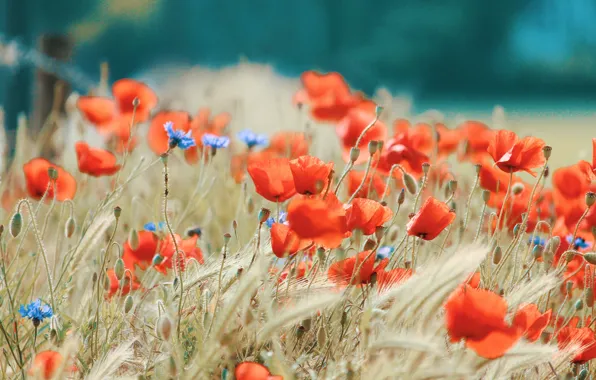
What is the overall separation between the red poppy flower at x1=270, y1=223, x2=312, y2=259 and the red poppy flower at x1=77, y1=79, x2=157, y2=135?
1.05m

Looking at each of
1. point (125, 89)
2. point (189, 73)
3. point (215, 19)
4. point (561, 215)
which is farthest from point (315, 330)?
point (215, 19)

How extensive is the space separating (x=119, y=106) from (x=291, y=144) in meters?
0.51

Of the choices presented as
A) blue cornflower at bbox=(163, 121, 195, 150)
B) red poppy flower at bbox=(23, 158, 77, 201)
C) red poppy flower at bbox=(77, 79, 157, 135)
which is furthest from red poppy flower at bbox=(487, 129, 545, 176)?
red poppy flower at bbox=(77, 79, 157, 135)

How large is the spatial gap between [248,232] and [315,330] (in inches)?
25.6

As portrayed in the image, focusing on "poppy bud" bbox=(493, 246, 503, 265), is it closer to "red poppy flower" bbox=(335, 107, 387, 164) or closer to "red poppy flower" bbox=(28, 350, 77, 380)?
"red poppy flower" bbox=(335, 107, 387, 164)

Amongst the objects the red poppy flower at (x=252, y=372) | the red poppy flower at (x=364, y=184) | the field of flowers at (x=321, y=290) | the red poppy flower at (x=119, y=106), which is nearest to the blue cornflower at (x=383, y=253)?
the field of flowers at (x=321, y=290)

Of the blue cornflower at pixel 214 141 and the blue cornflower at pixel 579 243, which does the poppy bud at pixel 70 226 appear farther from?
the blue cornflower at pixel 579 243

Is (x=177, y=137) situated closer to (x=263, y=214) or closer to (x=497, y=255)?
(x=263, y=214)

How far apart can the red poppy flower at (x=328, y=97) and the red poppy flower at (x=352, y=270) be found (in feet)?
3.22

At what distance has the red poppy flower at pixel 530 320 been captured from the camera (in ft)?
3.81

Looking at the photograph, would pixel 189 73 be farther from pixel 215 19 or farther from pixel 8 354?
pixel 215 19

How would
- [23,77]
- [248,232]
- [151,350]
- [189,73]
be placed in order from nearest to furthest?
[151,350] < [248,232] < [23,77] < [189,73]

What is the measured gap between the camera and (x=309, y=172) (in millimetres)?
1278

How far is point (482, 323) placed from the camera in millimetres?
1025
